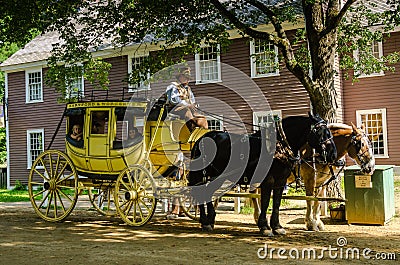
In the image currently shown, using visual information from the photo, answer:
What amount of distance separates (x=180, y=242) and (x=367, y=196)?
157 inches

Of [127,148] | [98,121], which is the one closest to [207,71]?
[98,121]

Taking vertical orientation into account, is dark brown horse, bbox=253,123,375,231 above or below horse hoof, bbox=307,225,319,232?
above

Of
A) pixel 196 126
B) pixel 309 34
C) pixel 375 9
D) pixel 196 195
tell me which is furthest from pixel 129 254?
pixel 375 9

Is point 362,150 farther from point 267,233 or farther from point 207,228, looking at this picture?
point 207,228

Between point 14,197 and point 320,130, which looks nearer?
point 320,130

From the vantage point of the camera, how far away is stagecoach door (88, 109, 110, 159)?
1120cm

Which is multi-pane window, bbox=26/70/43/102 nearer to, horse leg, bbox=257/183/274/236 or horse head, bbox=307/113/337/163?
horse leg, bbox=257/183/274/236

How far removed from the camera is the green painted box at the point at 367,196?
10773 millimetres

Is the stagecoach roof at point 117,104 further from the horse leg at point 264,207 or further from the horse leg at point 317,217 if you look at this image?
the horse leg at point 317,217

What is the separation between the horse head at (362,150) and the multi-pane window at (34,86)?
21826mm

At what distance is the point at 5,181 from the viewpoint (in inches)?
1220

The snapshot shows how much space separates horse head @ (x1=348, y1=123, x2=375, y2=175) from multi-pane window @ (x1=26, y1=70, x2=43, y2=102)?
71.6 feet

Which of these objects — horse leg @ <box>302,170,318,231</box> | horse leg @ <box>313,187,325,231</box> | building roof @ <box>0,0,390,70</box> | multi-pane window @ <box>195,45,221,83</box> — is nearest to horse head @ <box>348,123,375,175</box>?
horse leg @ <box>302,170,318,231</box>

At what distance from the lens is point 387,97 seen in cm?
2139
